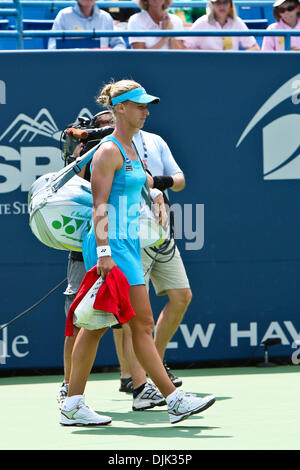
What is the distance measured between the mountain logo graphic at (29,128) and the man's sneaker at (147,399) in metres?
2.42

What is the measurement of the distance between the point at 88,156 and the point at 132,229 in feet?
1.86

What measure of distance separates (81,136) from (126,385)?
1.97 meters

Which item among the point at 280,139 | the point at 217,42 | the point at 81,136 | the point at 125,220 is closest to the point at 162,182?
the point at 81,136

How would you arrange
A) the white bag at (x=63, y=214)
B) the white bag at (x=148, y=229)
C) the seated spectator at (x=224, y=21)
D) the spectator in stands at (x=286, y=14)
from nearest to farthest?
the white bag at (x=63, y=214)
the white bag at (x=148, y=229)
the seated spectator at (x=224, y=21)
the spectator in stands at (x=286, y=14)

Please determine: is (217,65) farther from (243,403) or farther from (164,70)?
(243,403)

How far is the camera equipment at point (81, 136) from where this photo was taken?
22.0 ft

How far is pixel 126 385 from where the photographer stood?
7496 millimetres

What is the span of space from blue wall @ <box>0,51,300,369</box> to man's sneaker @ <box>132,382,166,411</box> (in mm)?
1618

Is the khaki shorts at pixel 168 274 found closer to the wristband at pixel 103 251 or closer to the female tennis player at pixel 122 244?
the female tennis player at pixel 122 244

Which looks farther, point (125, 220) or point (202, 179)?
point (202, 179)

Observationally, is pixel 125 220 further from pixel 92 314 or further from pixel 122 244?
pixel 92 314

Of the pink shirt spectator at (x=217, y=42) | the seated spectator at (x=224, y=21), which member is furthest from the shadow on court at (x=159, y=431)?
the seated spectator at (x=224, y=21)

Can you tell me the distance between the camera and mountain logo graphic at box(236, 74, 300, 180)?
844cm
